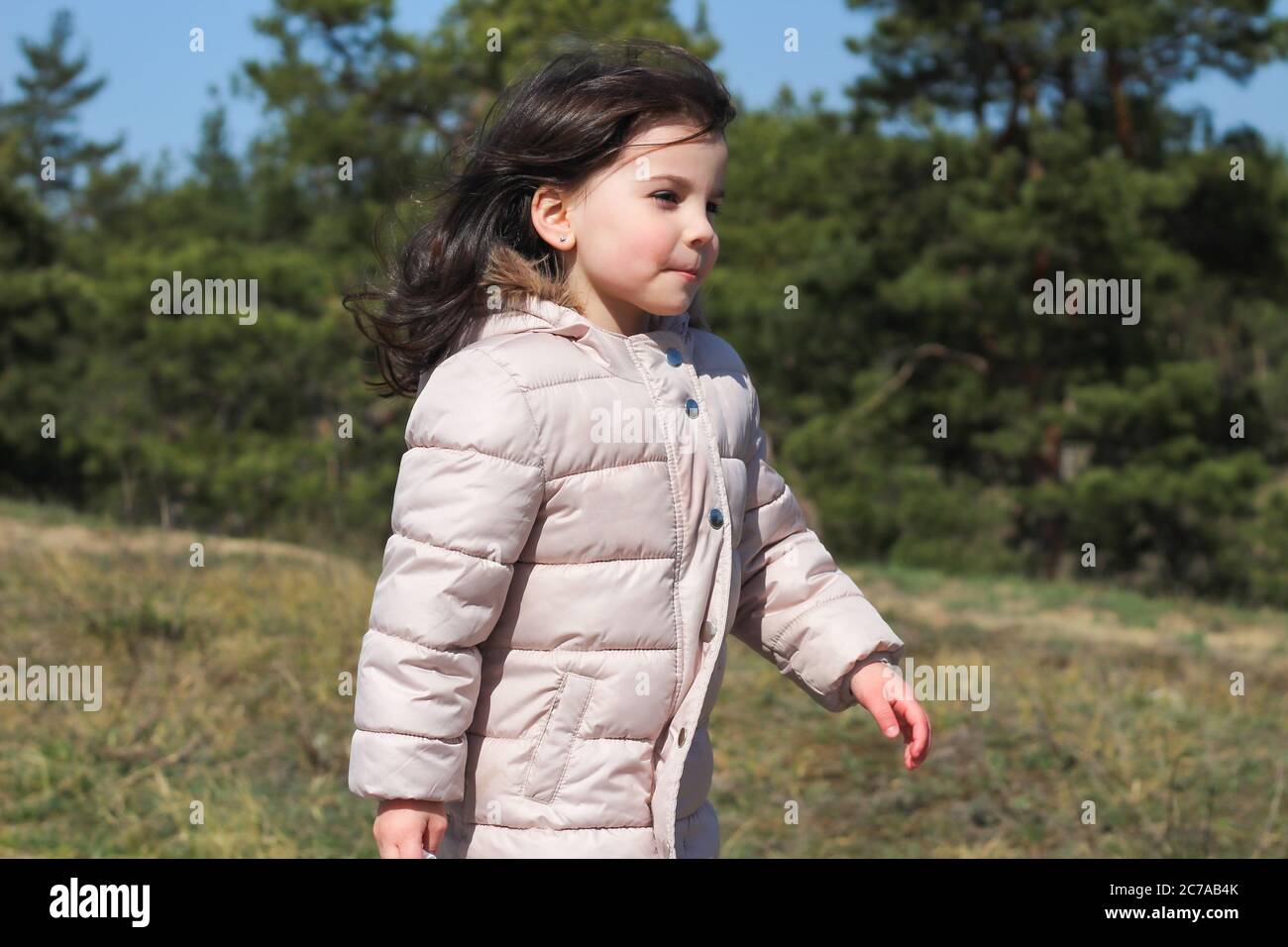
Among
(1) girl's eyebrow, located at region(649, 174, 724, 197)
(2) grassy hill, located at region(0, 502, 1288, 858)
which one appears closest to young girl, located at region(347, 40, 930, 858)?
(1) girl's eyebrow, located at region(649, 174, 724, 197)

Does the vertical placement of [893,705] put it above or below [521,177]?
below

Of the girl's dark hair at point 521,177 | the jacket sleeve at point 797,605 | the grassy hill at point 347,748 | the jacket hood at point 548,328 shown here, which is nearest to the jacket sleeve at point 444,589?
the jacket hood at point 548,328

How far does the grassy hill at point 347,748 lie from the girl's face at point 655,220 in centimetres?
207

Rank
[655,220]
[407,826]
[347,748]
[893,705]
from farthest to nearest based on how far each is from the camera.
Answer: [347,748]
[893,705]
[655,220]
[407,826]

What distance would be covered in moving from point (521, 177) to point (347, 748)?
104 inches

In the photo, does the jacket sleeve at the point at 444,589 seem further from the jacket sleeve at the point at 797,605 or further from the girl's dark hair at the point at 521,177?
the jacket sleeve at the point at 797,605

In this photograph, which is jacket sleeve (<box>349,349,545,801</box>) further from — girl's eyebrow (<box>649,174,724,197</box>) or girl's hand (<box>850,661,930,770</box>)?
girl's hand (<box>850,661,930,770</box>)

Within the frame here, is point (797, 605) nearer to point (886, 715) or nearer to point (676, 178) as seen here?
point (886, 715)

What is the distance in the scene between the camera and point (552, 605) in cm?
181

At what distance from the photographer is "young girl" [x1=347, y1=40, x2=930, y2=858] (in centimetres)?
174

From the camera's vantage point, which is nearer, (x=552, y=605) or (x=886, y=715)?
(x=552, y=605)

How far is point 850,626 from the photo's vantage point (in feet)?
6.68

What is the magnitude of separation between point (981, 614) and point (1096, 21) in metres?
7.03

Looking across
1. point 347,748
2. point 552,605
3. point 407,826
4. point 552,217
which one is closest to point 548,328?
point 552,217
